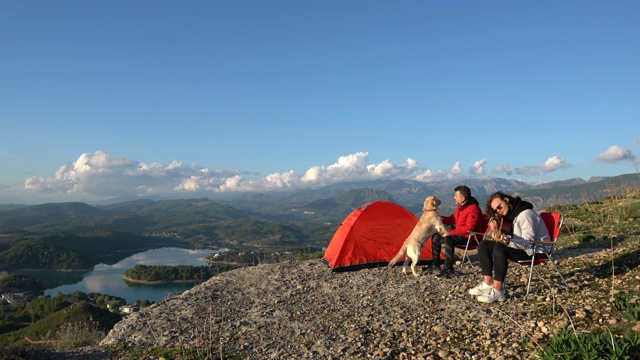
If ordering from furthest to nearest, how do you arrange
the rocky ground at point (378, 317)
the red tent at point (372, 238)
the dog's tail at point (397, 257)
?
the red tent at point (372, 238)
the dog's tail at point (397, 257)
the rocky ground at point (378, 317)

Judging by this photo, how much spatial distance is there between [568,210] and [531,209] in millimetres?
17664

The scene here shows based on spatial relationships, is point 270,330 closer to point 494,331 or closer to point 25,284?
point 494,331

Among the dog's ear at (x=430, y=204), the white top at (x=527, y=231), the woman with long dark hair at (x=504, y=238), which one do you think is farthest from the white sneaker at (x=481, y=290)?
the dog's ear at (x=430, y=204)

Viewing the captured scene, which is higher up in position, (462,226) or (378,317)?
(462,226)

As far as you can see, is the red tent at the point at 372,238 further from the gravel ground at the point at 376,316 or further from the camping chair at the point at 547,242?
the camping chair at the point at 547,242

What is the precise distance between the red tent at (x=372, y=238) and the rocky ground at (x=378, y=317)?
2.29 ft

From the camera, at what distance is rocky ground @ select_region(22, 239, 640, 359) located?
229 inches

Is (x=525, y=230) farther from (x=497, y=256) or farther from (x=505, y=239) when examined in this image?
(x=497, y=256)

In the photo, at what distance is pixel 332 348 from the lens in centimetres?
624

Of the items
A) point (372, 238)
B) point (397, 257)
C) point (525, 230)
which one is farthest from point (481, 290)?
point (372, 238)

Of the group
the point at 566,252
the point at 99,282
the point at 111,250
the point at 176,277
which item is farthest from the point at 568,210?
the point at 111,250

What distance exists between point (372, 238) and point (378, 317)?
4.27m

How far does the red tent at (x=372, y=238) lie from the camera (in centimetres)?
1129

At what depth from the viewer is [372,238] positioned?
11562 mm
